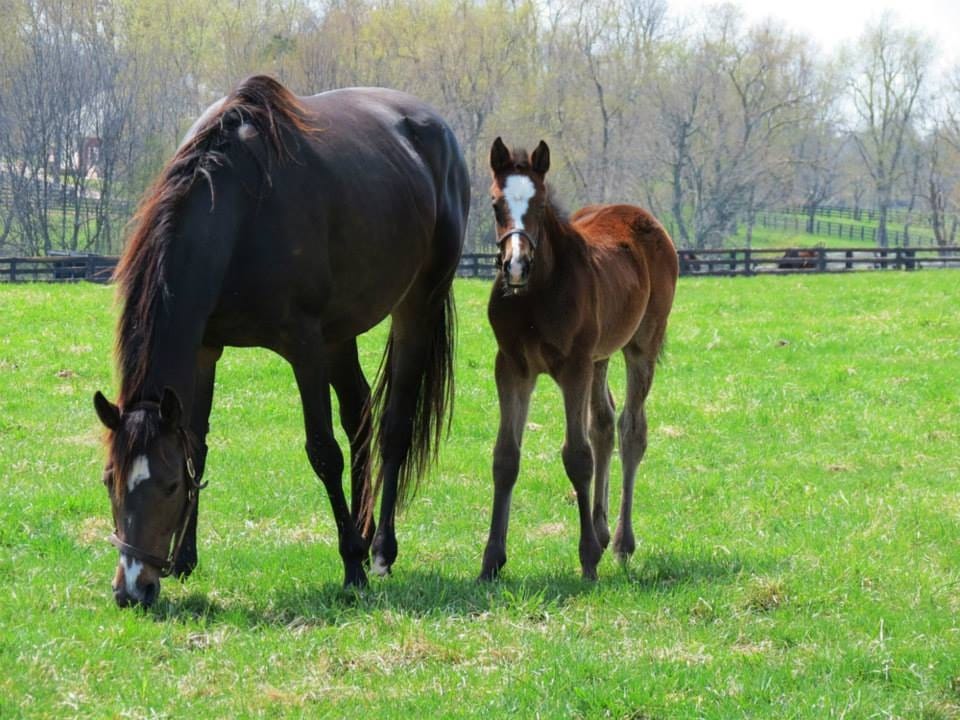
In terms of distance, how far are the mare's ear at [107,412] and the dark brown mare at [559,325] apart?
1.76m

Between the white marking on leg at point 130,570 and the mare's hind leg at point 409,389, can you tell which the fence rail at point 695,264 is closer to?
the mare's hind leg at point 409,389

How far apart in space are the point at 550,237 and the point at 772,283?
22565mm

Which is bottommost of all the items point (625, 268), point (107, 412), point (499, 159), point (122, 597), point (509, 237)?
point (122, 597)

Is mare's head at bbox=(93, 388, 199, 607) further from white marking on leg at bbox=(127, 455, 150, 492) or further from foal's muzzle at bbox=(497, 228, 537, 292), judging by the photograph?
foal's muzzle at bbox=(497, 228, 537, 292)

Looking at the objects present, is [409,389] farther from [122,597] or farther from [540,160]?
[122,597]

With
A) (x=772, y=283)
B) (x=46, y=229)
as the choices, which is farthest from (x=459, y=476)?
(x=46, y=229)

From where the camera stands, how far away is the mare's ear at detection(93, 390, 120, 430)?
442 centimetres

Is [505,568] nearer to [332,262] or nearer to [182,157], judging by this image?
[332,262]

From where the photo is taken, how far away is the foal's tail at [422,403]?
6559mm

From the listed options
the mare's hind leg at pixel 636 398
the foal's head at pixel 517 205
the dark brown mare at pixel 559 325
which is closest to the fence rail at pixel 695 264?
the mare's hind leg at pixel 636 398

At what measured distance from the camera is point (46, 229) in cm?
3978

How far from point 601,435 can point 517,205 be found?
5.53ft

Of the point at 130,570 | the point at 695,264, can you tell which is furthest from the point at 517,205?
the point at 695,264

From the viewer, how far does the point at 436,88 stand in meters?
41.2
